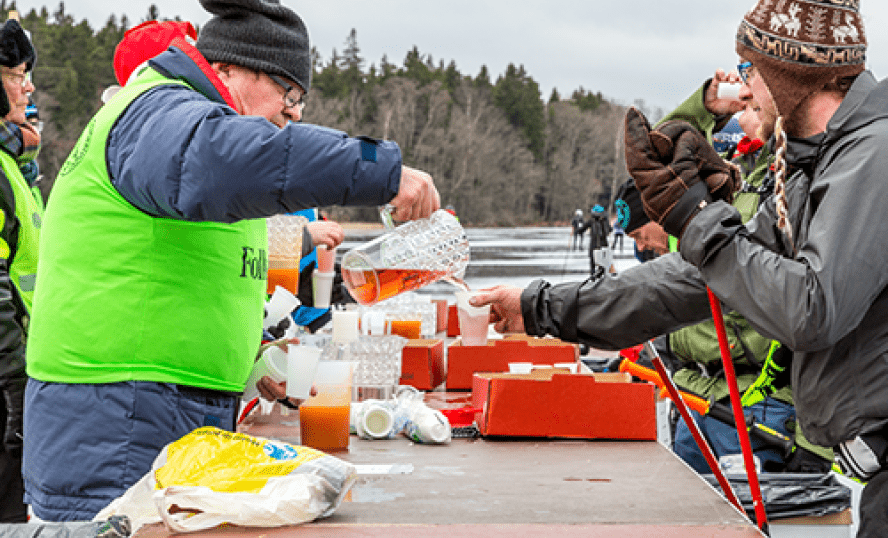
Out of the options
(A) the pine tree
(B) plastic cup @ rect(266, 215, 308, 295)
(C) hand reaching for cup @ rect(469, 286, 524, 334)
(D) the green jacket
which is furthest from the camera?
(A) the pine tree

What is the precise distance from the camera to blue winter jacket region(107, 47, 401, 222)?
4.49 ft

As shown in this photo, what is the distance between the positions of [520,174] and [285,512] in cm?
7045

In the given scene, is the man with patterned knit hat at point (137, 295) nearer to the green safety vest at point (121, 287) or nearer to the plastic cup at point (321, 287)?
the green safety vest at point (121, 287)

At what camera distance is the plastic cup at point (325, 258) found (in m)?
4.13

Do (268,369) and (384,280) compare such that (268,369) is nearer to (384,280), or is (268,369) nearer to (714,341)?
(384,280)

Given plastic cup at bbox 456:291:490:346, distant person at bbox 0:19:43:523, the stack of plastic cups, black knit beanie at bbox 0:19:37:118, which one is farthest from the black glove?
black knit beanie at bbox 0:19:37:118

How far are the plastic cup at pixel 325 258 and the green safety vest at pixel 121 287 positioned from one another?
234 centimetres

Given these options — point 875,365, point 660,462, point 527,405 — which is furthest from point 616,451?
point 875,365

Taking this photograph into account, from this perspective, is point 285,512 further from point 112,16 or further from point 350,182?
point 112,16

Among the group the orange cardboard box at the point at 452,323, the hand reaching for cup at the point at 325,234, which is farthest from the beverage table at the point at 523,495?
the orange cardboard box at the point at 452,323

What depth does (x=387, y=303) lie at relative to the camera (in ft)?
14.2

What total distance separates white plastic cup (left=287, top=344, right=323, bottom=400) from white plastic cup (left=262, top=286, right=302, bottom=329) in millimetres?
713

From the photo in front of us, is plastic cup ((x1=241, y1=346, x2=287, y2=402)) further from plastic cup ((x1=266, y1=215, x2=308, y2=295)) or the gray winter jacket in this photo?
the gray winter jacket

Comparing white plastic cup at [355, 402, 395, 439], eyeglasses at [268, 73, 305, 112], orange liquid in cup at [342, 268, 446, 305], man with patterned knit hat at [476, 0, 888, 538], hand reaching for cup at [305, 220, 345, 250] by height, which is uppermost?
eyeglasses at [268, 73, 305, 112]
